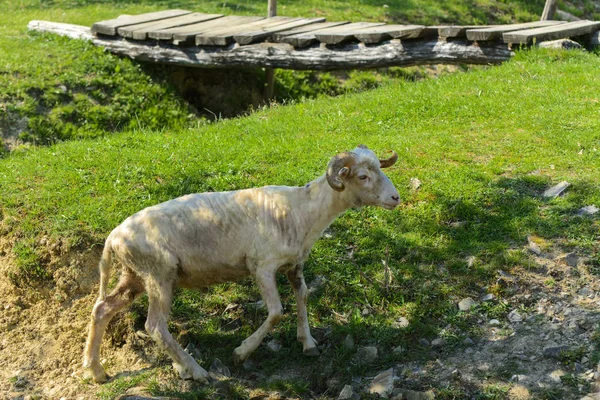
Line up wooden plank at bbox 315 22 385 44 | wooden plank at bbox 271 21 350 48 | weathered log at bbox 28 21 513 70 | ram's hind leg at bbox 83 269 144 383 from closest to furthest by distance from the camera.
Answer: ram's hind leg at bbox 83 269 144 383
weathered log at bbox 28 21 513 70
wooden plank at bbox 315 22 385 44
wooden plank at bbox 271 21 350 48

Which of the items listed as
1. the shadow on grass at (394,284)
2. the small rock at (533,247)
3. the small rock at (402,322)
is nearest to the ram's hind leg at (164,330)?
the shadow on grass at (394,284)

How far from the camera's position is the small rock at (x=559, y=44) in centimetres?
1225

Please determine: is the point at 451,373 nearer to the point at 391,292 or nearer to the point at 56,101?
the point at 391,292

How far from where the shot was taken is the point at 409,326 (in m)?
6.39

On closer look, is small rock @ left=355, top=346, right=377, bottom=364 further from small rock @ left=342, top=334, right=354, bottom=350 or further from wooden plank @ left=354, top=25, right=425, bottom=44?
wooden plank @ left=354, top=25, right=425, bottom=44

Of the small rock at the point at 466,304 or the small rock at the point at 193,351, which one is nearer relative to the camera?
the small rock at the point at 193,351

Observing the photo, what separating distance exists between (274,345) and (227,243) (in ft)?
3.61

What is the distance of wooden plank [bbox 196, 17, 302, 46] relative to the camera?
1336cm

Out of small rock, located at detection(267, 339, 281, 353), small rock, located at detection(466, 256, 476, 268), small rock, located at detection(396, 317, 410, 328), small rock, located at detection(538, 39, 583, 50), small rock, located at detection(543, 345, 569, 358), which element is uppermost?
small rock, located at detection(538, 39, 583, 50)

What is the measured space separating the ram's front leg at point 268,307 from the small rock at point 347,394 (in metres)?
0.77

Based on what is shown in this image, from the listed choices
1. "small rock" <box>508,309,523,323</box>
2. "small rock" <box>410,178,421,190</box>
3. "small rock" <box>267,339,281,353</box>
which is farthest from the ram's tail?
"small rock" <box>410,178,421,190</box>

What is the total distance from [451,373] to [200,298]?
2.56 meters

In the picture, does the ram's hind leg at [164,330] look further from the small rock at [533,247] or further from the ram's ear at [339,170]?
Answer: the small rock at [533,247]

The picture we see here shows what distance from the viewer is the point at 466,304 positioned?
259 inches
